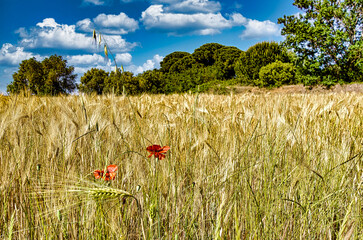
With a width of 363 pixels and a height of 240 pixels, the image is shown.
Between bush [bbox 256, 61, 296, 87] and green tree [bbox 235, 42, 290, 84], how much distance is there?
2.02 metres

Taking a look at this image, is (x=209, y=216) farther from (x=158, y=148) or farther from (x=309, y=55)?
(x=309, y=55)

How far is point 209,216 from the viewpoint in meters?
0.79

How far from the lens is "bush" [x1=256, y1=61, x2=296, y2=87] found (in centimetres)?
1488

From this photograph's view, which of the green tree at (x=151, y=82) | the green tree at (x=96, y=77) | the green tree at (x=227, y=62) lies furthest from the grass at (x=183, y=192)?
the green tree at (x=227, y=62)

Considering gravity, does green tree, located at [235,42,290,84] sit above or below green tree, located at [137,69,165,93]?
above

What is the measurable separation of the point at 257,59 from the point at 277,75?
3558mm

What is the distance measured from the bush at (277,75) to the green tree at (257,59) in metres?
2.02

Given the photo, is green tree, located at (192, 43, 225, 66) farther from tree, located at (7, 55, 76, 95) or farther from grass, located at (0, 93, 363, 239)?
grass, located at (0, 93, 363, 239)

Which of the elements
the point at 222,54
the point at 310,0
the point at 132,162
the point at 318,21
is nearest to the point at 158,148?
the point at 132,162

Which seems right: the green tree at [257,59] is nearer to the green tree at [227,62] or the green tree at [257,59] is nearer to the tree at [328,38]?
the green tree at [227,62]

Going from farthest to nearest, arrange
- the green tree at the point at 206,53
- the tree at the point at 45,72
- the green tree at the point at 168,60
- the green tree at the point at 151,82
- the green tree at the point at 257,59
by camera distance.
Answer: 1. the green tree at the point at 168,60
2. the green tree at the point at 206,53
3. the tree at the point at 45,72
4. the green tree at the point at 257,59
5. the green tree at the point at 151,82

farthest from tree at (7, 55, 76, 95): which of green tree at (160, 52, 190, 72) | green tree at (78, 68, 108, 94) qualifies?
green tree at (160, 52, 190, 72)

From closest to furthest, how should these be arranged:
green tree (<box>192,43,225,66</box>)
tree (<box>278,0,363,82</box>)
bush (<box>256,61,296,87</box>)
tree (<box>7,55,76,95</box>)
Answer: tree (<box>278,0,363,82</box>), bush (<box>256,61,296,87</box>), tree (<box>7,55,76,95</box>), green tree (<box>192,43,225,66</box>)

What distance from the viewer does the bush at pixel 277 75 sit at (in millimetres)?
14883
